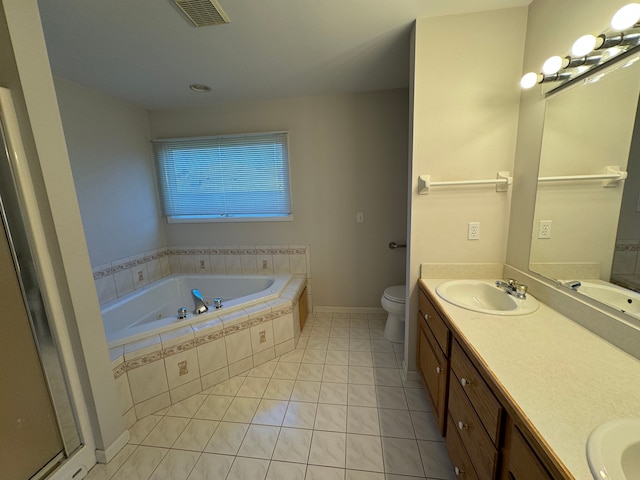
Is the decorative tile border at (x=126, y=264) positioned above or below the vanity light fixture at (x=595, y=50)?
below

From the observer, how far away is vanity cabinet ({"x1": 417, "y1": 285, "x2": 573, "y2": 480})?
67cm

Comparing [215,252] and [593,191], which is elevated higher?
[593,191]

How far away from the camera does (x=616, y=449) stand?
552mm

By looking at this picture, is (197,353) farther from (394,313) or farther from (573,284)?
(573,284)

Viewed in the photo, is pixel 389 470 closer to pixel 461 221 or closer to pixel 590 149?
pixel 461 221

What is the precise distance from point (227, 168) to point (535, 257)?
8.82 ft

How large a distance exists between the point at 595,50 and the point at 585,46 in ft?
0.13

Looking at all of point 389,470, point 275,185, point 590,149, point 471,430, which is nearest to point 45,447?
point 389,470

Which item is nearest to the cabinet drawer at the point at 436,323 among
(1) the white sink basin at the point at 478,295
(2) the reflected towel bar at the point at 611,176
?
(1) the white sink basin at the point at 478,295

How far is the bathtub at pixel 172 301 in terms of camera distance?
1769 millimetres

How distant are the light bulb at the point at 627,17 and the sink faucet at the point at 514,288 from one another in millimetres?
1082

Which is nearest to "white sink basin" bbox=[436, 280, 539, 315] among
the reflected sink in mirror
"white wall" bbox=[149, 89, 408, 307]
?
the reflected sink in mirror

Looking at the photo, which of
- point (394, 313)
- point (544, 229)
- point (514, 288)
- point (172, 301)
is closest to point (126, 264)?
point (172, 301)

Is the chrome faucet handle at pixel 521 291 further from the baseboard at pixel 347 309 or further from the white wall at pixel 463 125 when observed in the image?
the baseboard at pixel 347 309
